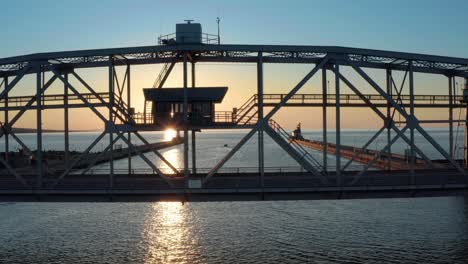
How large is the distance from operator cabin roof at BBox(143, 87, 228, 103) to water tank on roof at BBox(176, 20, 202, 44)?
3863 millimetres

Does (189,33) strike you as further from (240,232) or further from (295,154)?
(240,232)

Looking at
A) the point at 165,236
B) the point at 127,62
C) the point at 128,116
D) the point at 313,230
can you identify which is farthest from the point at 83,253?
the point at 313,230

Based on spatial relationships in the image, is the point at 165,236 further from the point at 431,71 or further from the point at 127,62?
the point at 431,71

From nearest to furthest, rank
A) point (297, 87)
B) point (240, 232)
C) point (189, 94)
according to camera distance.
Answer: point (297, 87)
point (189, 94)
point (240, 232)

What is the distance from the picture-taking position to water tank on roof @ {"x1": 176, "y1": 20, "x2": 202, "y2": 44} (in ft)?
107

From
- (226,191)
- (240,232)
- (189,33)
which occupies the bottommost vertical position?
(240,232)

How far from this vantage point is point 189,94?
31438mm

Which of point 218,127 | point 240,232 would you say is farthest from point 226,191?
→ point 240,232

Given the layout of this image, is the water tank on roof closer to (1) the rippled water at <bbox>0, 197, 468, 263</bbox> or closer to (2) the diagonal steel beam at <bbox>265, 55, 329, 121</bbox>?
(2) the diagonal steel beam at <bbox>265, 55, 329, 121</bbox>

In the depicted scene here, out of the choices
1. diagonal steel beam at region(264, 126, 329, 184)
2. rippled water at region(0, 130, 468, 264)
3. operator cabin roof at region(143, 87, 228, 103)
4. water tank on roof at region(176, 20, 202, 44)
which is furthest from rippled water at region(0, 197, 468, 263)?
water tank on roof at region(176, 20, 202, 44)

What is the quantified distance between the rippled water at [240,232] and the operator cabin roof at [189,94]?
12746 mm

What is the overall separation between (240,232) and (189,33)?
20.5 m

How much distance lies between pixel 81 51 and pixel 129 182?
9.54 m

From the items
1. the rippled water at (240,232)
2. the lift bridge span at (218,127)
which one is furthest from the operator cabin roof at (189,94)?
the rippled water at (240,232)
